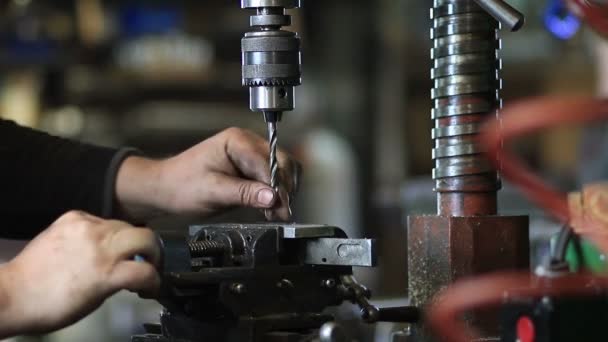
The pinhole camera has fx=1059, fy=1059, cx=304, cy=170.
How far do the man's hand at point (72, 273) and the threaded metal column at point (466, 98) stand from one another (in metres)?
0.34

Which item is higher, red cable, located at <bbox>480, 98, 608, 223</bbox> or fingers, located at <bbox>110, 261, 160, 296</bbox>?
red cable, located at <bbox>480, 98, 608, 223</bbox>

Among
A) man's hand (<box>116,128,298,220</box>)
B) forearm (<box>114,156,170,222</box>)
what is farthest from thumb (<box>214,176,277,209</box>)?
forearm (<box>114,156,170,222</box>)

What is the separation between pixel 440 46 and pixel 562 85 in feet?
14.1

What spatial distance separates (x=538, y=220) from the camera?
296cm

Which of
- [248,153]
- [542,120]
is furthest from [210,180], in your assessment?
[542,120]

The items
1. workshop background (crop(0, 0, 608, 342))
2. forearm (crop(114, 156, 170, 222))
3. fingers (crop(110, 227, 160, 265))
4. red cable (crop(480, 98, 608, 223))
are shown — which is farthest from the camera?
workshop background (crop(0, 0, 608, 342))

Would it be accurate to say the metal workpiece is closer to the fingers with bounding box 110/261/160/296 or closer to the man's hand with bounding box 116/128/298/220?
the fingers with bounding box 110/261/160/296

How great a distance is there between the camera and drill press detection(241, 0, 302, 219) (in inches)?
43.6

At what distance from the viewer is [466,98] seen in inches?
42.2

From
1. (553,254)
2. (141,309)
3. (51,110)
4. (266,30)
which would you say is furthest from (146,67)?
(553,254)

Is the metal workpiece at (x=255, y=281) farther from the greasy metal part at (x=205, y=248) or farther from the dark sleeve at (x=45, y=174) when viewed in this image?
the dark sleeve at (x=45, y=174)

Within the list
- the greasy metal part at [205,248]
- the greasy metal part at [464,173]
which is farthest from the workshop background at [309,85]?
the greasy metal part at [205,248]

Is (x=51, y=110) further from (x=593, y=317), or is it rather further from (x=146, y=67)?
(x=593, y=317)

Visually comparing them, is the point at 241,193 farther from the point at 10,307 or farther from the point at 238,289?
the point at 10,307
